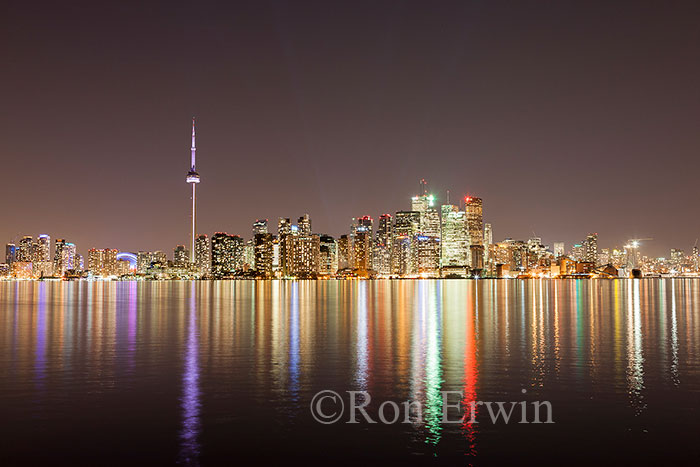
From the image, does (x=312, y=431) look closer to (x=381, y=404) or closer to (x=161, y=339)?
(x=381, y=404)

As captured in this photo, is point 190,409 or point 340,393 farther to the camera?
point 340,393

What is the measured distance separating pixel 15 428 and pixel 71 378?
33.1 feet

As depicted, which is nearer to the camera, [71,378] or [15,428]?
[15,428]

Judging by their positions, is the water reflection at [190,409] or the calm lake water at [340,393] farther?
the calm lake water at [340,393]

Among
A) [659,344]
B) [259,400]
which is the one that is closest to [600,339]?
[659,344]

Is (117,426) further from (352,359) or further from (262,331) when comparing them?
(262,331)

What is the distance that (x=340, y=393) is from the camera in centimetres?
2762

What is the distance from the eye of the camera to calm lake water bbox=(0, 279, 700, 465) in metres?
19.3

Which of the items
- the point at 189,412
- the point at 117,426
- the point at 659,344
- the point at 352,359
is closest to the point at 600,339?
the point at 659,344

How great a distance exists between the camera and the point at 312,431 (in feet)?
70.0

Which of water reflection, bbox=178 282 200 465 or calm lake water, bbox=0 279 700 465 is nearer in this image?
water reflection, bbox=178 282 200 465

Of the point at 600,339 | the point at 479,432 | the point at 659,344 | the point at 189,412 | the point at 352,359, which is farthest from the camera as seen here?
the point at 600,339

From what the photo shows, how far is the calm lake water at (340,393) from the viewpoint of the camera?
19.3 m

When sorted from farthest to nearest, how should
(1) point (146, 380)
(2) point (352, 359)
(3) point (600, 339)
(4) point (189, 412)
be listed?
1. (3) point (600, 339)
2. (2) point (352, 359)
3. (1) point (146, 380)
4. (4) point (189, 412)
